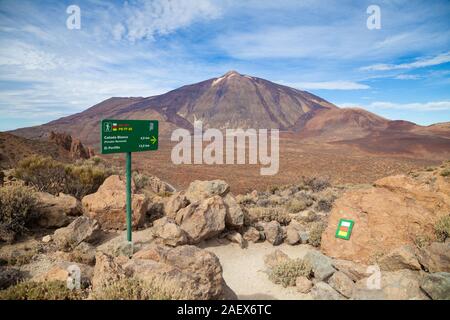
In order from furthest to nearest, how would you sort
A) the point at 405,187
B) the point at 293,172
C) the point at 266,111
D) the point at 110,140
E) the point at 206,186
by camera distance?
the point at 266,111 < the point at 293,172 < the point at 206,186 < the point at 405,187 < the point at 110,140

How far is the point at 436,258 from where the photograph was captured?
4.61m

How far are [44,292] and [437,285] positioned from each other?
496 centimetres

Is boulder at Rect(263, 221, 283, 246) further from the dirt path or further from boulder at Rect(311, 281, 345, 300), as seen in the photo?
boulder at Rect(311, 281, 345, 300)

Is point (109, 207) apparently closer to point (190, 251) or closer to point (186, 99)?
point (190, 251)

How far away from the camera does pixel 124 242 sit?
6102 millimetres

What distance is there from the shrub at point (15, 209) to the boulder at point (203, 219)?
→ 3.20m

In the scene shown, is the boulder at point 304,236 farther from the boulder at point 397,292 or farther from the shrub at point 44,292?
the shrub at point 44,292

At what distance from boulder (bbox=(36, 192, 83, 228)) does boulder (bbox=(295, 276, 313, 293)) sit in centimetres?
530

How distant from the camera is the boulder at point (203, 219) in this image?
6582 millimetres

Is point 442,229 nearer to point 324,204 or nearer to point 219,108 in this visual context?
point 324,204

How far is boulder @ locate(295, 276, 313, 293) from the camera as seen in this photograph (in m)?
5.02

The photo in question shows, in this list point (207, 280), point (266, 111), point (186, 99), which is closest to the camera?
point (207, 280)

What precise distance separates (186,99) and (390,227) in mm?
142853
